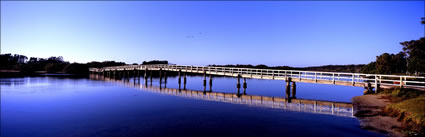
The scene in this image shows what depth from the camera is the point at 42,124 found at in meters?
15.9

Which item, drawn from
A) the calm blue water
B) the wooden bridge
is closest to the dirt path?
the calm blue water

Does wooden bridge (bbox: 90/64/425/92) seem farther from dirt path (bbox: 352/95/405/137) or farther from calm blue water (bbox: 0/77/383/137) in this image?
calm blue water (bbox: 0/77/383/137)

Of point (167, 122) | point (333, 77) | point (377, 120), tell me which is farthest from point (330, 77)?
point (167, 122)

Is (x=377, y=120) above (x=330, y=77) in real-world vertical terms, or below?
below

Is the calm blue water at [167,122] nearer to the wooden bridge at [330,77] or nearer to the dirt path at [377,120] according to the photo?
the dirt path at [377,120]

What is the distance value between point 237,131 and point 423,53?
74.2 ft

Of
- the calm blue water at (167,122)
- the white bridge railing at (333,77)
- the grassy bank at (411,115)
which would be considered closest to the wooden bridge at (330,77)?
the white bridge railing at (333,77)

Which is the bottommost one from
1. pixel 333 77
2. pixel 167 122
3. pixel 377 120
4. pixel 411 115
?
pixel 167 122

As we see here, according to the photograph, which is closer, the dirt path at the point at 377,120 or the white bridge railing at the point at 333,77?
the dirt path at the point at 377,120

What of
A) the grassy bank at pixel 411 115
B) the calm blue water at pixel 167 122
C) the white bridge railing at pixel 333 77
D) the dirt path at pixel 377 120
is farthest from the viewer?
the white bridge railing at pixel 333 77

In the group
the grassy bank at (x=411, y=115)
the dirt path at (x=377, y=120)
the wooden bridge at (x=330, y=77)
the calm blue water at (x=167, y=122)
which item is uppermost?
the wooden bridge at (x=330, y=77)

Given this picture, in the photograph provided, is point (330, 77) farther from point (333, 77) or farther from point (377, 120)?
point (377, 120)

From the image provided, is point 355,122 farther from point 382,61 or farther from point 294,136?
point 382,61

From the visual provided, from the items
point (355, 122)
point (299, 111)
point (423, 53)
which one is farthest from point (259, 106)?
point (423, 53)
